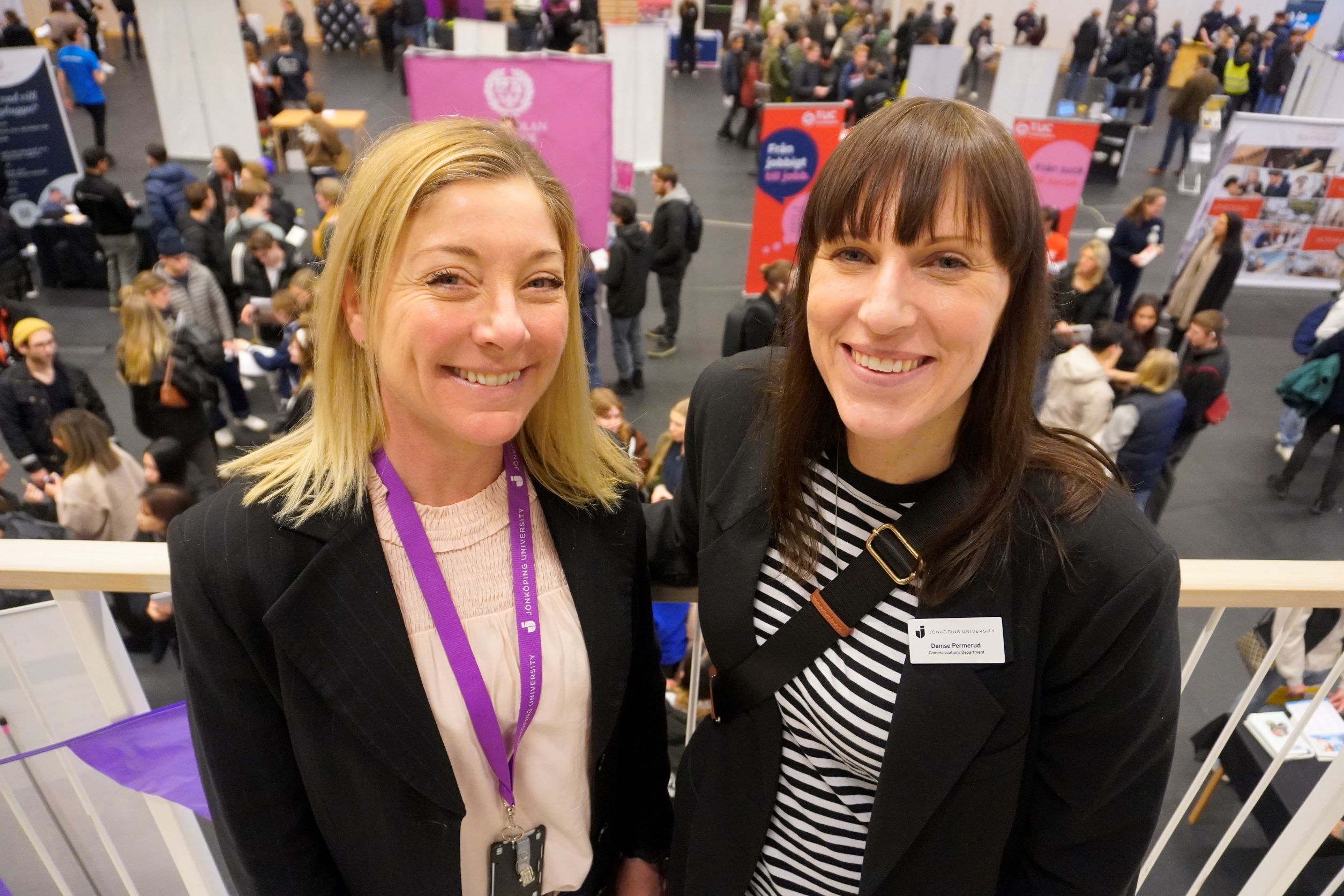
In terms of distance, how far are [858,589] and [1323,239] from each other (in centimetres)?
1098

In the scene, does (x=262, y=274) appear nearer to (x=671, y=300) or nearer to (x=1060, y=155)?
(x=671, y=300)

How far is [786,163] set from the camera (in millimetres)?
8070

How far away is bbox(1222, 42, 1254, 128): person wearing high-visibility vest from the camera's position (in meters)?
16.8

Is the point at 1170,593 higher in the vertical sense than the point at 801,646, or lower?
higher

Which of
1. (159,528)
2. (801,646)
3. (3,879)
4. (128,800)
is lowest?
(159,528)

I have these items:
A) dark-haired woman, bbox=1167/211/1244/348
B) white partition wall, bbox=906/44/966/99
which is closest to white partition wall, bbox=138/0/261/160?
white partition wall, bbox=906/44/966/99

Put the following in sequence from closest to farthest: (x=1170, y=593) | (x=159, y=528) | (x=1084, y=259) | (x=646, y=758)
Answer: (x=1170, y=593), (x=646, y=758), (x=159, y=528), (x=1084, y=259)

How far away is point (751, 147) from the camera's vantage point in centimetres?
1472

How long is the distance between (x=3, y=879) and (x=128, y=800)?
1.11ft

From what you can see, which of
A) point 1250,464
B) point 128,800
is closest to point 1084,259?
point 1250,464

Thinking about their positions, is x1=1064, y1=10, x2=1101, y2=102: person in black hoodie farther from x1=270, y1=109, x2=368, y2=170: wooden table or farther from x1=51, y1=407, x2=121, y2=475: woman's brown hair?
x1=51, y1=407, x2=121, y2=475: woman's brown hair

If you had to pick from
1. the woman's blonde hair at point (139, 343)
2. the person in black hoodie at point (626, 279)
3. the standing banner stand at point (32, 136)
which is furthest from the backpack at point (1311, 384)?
the standing banner stand at point (32, 136)

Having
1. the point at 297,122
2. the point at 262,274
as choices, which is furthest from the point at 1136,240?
the point at 297,122

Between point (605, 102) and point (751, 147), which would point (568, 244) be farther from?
point (751, 147)
